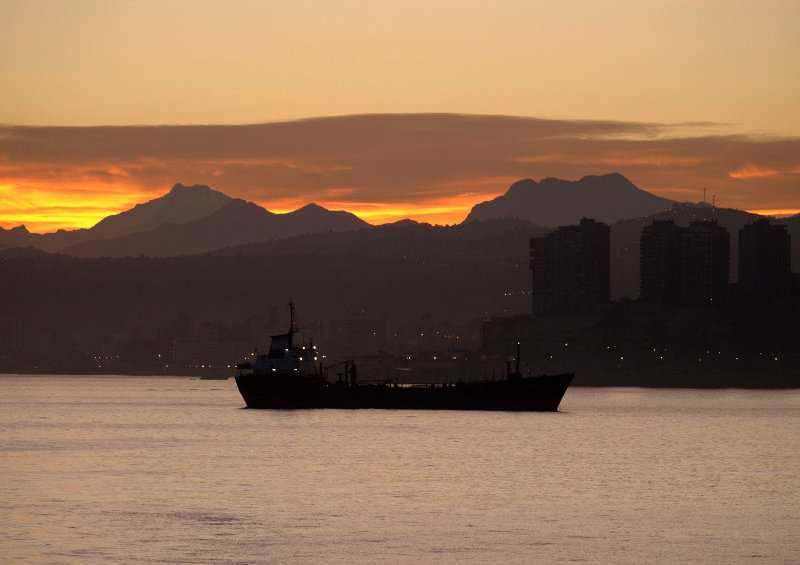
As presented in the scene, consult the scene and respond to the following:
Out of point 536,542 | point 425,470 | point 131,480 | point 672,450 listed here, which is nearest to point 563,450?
point 672,450

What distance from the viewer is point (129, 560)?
50.0 meters

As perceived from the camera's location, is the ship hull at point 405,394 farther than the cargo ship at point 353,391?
Yes

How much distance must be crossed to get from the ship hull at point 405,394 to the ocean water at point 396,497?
1354 inches

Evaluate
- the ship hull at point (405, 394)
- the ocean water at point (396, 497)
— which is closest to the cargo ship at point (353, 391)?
the ship hull at point (405, 394)

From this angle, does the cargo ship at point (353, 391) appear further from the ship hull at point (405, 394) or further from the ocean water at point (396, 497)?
the ocean water at point (396, 497)

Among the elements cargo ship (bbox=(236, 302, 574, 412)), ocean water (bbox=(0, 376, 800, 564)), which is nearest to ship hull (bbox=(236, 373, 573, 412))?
cargo ship (bbox=(236, 302, 574, 412))

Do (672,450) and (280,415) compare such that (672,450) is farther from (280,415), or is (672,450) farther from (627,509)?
(280,415)

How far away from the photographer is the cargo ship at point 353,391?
168125 mm

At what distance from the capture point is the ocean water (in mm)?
53594

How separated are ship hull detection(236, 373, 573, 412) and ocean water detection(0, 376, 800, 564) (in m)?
34.4

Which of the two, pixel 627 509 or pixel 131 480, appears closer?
pixel 627 509

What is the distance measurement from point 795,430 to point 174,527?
11557cm

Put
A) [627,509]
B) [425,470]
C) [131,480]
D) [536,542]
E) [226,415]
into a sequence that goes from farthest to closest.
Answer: [226,415], [425,470], [131,480], [627,509], [536,542]

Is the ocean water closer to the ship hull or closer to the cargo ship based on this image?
the cargo ship
